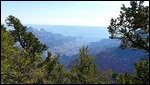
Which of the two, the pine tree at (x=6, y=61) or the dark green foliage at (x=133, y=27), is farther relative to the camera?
the pine tree at (x=6, y=61)

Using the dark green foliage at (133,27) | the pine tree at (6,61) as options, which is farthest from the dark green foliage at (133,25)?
the pine tree at (6,61)

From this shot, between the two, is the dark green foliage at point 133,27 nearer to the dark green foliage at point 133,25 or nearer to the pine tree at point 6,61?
the dark green foliage at point 133,25

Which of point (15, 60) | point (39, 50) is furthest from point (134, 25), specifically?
point (39, 50)

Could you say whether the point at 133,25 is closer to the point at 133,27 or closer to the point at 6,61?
the point at 133,27

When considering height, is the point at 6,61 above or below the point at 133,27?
below

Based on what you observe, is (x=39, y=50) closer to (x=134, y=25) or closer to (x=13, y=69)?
(x=13, y=69)

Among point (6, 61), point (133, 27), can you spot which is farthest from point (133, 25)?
point (6, 61)

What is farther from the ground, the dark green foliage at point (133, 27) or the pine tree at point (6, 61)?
the dark green foliage at point (133, 27)

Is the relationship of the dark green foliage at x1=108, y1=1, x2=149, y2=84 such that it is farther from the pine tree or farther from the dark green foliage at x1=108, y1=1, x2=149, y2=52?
the pine tree

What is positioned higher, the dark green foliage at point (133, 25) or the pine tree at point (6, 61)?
the dark green foliage at point (133, 25)

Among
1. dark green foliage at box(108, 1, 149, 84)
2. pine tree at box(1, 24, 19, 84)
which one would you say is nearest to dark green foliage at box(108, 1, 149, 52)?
dark green foliage at box(108, 1, 149, 84)

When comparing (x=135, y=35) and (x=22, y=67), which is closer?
(x=135, y=35)
